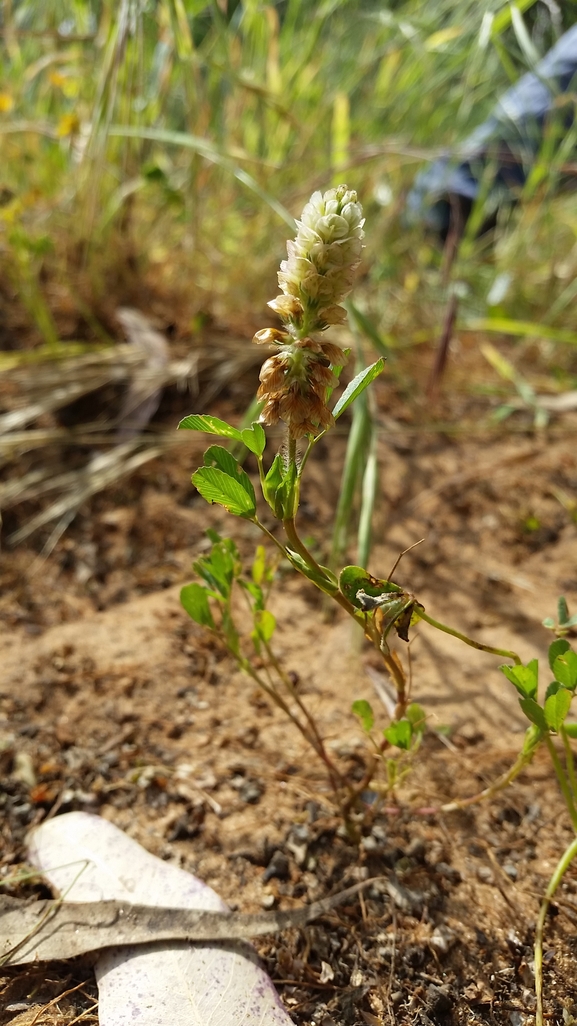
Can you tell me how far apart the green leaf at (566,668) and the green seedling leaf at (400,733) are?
16 centimetres

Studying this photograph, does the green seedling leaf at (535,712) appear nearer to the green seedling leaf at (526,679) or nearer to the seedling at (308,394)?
the green seedling leaf at (526,679)

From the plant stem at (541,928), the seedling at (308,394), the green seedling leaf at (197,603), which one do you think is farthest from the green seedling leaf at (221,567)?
the plant stem at (541,928)

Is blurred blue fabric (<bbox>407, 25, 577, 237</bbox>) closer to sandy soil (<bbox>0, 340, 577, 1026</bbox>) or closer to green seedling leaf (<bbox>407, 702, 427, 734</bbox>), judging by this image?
sandy soil (<bbox>0, 340, 577, 1026</bbox>)

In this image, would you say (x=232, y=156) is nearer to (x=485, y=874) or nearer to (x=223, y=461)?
(x=223, y=461)

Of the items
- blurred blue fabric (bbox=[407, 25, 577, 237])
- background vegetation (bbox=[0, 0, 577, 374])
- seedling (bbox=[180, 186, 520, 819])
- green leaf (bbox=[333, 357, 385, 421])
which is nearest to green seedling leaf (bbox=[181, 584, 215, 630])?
seedling (bbox=[180, 186, 520, 819])

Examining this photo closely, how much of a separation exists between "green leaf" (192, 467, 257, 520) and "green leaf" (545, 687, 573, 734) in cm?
32

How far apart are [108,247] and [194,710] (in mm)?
1210

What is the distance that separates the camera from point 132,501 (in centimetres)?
150

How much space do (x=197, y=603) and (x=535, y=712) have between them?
0.37 meters

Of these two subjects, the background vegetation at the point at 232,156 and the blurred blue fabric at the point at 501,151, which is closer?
the background vegetation at the point at 232,156

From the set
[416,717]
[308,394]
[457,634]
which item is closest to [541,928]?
[416,717]

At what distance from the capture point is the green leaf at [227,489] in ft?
2.02

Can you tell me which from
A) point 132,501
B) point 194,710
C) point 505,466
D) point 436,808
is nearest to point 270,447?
point 132,501

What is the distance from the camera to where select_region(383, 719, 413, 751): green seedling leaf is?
740 millimetres
